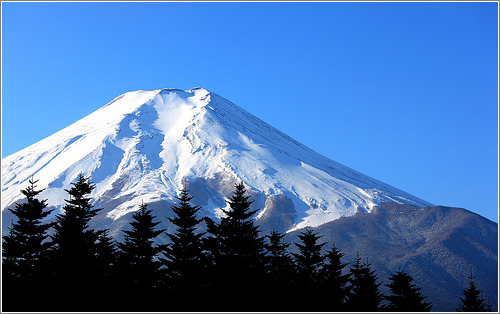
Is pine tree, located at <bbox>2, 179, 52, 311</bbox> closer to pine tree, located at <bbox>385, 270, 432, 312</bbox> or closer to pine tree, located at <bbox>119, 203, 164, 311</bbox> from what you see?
pine tree, located at <bbox>119, 203, 164, 311</bbox>

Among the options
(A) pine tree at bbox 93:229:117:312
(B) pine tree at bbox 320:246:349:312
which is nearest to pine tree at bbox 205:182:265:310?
(B) pine tree at bbox 320:246:349:312

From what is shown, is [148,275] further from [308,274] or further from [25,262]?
[308,274]

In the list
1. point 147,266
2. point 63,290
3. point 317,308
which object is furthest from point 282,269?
point 63,290

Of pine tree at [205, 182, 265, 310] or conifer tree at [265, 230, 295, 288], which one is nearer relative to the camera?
pine tree at [205, 182, 265, 310]

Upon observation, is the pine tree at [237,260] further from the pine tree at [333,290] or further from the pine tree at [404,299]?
the pine tree at [404,299]

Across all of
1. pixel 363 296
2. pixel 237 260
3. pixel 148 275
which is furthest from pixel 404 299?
pixel 148 275

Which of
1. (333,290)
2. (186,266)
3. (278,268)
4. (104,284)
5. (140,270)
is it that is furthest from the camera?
(278,268)

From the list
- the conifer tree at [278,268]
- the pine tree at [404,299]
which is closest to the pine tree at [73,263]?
the conifer tree at [278,268]
